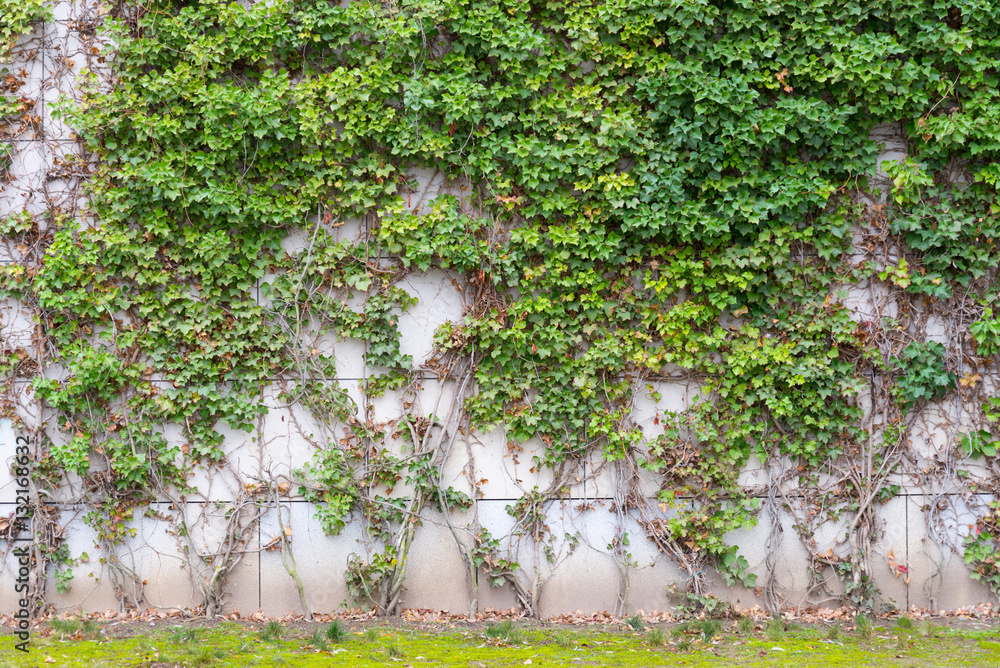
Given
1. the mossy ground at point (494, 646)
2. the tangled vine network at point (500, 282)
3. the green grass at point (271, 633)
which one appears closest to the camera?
the mossy ground at point (494, 646)

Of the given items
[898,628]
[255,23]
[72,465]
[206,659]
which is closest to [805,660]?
[898,628]

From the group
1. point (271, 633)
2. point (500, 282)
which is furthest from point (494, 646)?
point (500, 282)

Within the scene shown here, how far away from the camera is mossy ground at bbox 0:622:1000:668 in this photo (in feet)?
14.1

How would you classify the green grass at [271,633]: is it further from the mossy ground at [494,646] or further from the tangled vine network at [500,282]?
the tangled vine network at [500,282]

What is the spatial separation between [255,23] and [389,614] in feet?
14.7

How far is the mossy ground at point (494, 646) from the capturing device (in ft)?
14.1

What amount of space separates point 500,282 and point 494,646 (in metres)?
2.55

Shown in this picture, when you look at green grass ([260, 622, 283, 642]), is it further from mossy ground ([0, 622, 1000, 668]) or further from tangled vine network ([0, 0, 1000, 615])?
tangled vine network ([0, 0, 1000, 615])

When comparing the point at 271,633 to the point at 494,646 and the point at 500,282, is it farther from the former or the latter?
the point at 500,282

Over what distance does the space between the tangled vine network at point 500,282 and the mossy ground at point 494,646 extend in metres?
0.42

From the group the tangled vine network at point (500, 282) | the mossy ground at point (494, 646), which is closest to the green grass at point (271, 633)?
the mossy ground at point (494, 646)

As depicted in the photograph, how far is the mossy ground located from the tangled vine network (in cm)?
42

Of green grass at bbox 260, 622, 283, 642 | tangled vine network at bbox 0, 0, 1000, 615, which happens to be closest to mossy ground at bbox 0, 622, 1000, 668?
green grass at bbox 260, 622, 283, 642

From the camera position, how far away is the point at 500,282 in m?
5.38
